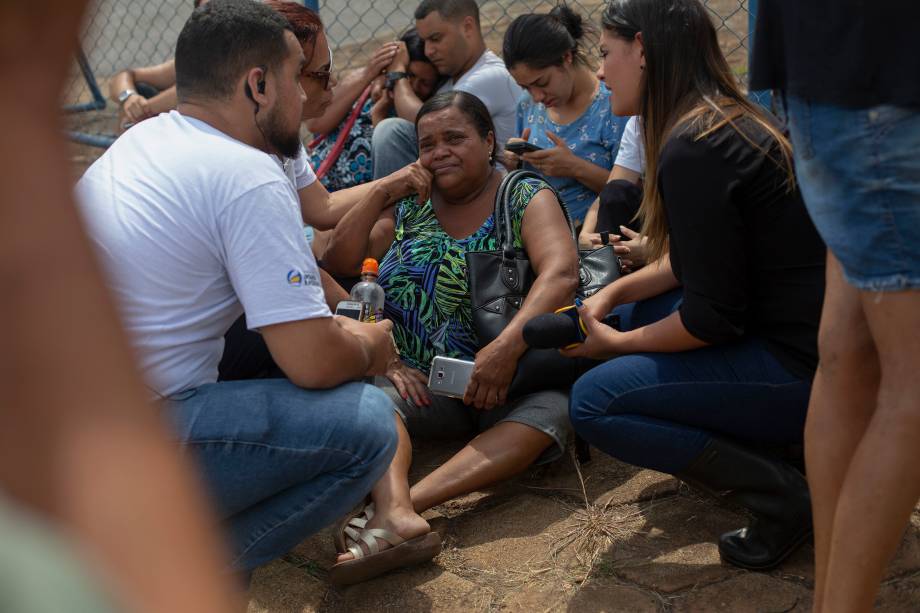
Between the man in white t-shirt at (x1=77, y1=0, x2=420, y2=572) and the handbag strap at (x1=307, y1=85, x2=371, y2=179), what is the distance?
2.17m

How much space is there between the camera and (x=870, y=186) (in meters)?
1.69

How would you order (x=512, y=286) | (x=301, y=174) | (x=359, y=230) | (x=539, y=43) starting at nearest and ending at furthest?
(x=512, y=286), (x=359, y=230), (x=301, y=174), (x=539, y=43)

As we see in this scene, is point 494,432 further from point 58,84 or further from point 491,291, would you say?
point 58,84

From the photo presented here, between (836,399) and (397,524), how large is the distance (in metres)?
1.32

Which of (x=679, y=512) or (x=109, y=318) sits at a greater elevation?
(x=109, y=318)

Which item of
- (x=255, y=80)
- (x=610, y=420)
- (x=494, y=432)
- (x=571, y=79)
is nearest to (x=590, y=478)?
(x=494, y=432)

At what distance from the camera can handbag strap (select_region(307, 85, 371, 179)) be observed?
188 inches

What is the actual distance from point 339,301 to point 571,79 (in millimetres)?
1669

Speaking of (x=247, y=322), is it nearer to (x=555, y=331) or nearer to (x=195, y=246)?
(x=195, y=246)

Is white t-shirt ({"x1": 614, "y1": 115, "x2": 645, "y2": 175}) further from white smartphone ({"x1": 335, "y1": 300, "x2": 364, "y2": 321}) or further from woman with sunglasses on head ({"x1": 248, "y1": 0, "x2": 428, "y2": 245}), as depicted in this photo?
white smartphone ({"x1": 335, "y1": 300, "x2": 364, "y2": 321})

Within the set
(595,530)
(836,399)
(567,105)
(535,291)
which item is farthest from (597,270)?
(836,399)

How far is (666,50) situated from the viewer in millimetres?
2773

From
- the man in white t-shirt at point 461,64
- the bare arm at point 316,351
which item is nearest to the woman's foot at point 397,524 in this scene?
the bare arm at point 316,351

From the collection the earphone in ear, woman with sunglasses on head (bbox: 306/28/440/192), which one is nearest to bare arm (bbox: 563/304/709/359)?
the earphone in ear
